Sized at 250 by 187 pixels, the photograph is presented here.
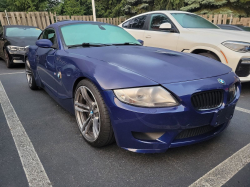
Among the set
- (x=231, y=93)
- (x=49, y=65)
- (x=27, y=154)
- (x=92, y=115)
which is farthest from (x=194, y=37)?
(x=27, y=154)

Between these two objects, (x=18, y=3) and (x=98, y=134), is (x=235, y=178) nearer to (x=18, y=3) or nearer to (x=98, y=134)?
(x=98, y=134)

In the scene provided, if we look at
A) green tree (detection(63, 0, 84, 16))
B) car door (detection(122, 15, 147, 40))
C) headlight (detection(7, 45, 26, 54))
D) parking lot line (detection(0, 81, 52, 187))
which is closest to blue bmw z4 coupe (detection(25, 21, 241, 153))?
parking lot line (detection(0, 81, 52, 187))

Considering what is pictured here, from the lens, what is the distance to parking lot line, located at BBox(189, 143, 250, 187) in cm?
158

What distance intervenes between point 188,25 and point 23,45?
202 inches

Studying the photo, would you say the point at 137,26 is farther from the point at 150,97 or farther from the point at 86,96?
the point at 150,97

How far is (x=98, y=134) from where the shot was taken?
1.94 m

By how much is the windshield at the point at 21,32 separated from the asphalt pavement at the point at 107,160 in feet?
18.0

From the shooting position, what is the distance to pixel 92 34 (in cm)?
290

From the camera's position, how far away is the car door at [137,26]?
5.31 meters

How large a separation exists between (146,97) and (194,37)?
3.06m

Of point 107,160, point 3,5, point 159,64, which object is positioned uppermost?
point 3,5

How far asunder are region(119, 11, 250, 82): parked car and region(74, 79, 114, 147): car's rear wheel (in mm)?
2797

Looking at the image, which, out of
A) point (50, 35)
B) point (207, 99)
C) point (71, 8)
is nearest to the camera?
point (207, 99)

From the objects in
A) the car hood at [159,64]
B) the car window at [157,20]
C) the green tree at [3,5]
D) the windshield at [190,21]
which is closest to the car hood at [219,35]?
the windshield at [190,21]
